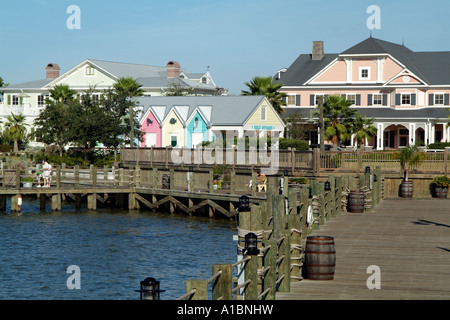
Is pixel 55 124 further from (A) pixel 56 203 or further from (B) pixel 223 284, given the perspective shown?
(B) pixel 223 284

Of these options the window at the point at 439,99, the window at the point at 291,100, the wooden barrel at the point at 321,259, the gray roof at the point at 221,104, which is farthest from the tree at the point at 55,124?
the wooden barrel at the point at 321,259

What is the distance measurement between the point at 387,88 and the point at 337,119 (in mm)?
12033

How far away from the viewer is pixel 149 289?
958 centimetres

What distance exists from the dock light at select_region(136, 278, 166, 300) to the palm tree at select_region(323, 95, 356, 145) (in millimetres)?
53053

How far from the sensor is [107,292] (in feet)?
76.6

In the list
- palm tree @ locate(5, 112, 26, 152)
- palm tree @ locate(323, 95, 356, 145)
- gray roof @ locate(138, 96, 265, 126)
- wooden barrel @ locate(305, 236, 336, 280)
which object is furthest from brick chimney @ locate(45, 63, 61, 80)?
wooden barrel @ locate(305, 236, 336, 280)

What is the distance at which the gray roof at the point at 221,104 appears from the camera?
69.0 metres

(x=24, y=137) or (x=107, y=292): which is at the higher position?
(x=24, y=137)

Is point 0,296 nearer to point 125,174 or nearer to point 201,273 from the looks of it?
point 201,273

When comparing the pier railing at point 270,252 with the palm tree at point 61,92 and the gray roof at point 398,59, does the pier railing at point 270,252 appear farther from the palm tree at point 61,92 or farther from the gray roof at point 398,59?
the palm tree at point 61,92

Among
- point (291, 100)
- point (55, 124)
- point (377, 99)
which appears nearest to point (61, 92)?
point (55, 124)

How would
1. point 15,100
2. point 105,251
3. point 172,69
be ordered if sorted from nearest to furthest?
point 105,251 < point 172,69 < point 15,100

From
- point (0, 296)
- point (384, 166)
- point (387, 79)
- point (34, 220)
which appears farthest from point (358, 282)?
point (387, 79)
